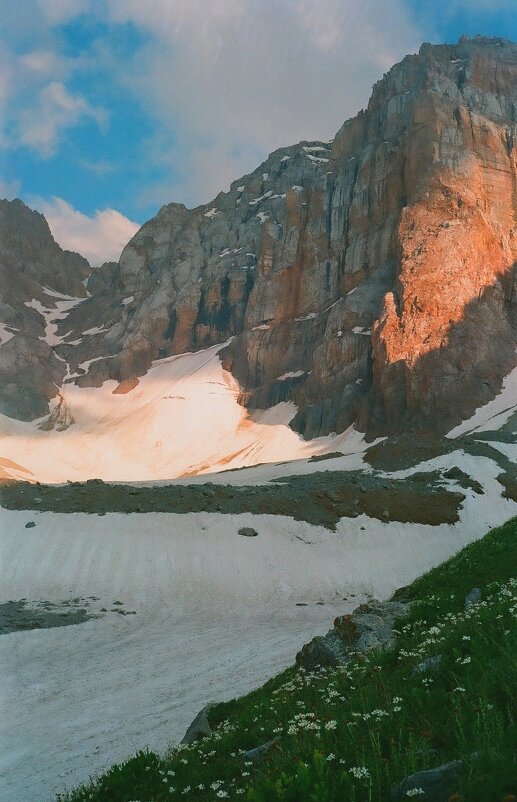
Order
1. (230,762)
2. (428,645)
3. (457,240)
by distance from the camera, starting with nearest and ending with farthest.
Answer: (230,762) < (428,645) < (457,240)

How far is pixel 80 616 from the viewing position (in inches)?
885

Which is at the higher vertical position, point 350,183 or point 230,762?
point 350,183

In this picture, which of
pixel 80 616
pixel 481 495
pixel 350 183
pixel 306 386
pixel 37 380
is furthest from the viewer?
pixel 37 380

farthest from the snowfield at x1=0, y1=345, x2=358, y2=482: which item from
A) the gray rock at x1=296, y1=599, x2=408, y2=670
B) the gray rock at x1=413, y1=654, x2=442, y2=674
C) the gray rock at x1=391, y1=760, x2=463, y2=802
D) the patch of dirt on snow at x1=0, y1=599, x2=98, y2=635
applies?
the gray rock at x1=391, y1=760, x2=463, y2=802

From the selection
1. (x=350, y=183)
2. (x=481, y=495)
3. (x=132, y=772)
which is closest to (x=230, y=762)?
(x=132, y=772)

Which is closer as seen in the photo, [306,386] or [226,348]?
[306,386]

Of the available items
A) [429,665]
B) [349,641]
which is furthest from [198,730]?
[429,665]

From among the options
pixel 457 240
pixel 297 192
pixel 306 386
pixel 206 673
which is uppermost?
pixel 297 192

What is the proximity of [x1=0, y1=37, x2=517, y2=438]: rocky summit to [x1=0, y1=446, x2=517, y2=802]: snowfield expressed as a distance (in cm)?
6343

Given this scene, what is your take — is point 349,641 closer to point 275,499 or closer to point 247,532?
point 247,532

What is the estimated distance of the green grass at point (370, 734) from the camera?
4945mm

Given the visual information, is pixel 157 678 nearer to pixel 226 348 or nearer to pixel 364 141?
pixel 226 348

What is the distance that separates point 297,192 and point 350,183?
1703 cm

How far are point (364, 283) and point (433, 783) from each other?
426 ft
